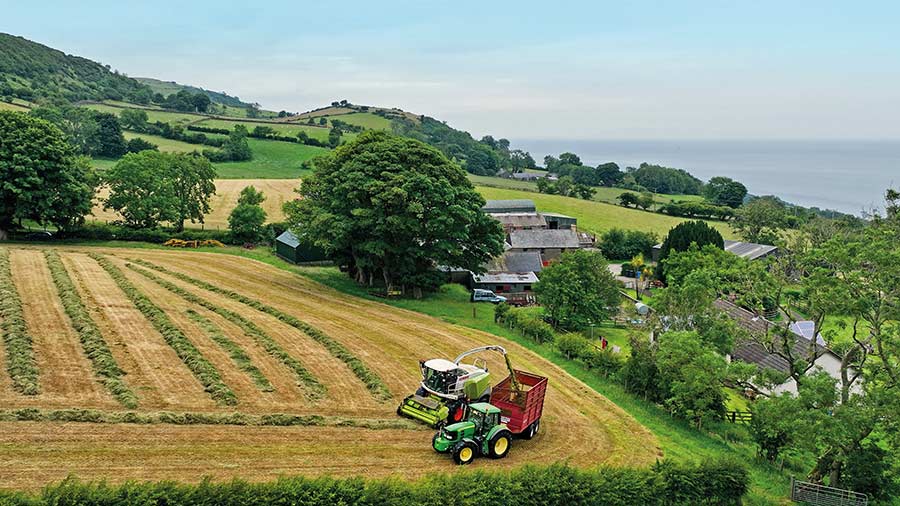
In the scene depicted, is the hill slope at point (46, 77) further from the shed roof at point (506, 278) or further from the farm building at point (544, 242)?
the shed roof at point (506, 278)

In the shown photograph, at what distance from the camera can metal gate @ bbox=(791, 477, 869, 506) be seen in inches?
807

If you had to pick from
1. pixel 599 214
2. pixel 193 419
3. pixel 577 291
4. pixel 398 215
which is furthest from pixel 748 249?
pixel 193 419

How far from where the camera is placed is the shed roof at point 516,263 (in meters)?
56.2

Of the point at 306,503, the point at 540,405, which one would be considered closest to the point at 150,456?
the point at 306,503

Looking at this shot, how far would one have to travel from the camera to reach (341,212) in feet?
138

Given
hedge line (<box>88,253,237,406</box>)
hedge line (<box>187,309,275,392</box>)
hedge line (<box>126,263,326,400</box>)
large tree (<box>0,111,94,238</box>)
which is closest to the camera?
hedge line (<box>88,253,237,406</box>)

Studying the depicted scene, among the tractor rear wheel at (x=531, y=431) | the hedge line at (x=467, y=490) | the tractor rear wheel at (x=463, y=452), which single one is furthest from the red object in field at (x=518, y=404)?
the hedge line at (x=467, y=490)

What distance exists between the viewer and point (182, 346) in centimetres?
2550

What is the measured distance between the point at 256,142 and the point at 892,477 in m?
109

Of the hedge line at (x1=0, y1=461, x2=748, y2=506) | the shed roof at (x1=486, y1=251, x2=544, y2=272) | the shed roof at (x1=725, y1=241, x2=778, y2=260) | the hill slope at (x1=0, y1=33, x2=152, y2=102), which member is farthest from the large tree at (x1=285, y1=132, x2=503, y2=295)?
the hill slope at (x1=0, y1=33, x2=152, y2=102)

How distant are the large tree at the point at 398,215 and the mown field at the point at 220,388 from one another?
576 centimetres

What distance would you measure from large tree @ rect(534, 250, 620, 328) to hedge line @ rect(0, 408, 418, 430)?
75.7 feet

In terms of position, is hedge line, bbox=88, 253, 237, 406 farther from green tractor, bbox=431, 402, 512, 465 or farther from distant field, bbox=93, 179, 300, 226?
distant field, bbox=93, 179, 300, 226

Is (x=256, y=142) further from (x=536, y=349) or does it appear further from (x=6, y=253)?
(x=536, y=349)
